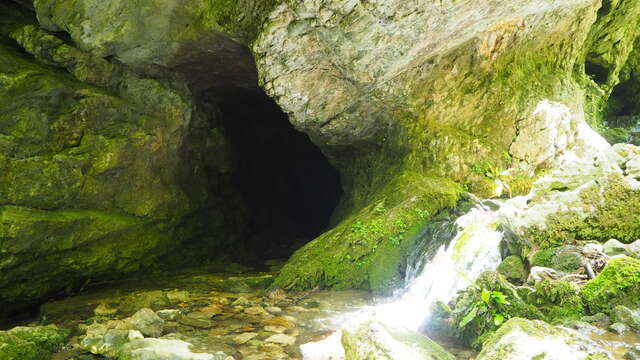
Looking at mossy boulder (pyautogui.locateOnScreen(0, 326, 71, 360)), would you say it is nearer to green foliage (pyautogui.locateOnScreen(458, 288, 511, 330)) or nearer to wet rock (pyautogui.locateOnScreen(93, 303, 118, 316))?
wet rock (pyautogui.locateOnScreen(93, 303, 118, 316))

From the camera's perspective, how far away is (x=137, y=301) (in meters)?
5.78

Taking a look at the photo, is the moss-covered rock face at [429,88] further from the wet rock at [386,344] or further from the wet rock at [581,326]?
the wet rock at [581,326]

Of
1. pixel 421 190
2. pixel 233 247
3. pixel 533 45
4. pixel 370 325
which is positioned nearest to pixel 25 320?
pixel 233 247

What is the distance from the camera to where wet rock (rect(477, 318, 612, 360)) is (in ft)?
8.41

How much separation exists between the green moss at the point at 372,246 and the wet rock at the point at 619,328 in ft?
9.14

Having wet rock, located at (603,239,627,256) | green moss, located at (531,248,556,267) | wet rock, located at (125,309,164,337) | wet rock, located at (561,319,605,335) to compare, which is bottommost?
wet rock, located at (125,309,164,337)

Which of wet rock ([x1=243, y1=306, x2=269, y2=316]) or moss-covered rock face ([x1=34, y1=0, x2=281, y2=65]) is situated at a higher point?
moss-covered rock face ([x1=34, y1=0, x2=281, y2=65])

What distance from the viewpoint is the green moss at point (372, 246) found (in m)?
6.03

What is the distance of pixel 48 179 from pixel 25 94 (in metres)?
1.41

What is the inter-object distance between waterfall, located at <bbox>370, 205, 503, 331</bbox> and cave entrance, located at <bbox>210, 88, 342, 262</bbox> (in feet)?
20.7

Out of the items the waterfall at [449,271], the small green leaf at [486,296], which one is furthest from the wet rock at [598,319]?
the waterfall at [449,271]

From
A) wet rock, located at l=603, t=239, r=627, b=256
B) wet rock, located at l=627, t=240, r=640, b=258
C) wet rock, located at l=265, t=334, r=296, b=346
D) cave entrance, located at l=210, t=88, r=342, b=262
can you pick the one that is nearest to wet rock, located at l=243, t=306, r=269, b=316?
wet rock, located at l=265, t=334, r=296, b=346

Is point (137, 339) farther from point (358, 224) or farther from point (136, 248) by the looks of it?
point (136, 248)

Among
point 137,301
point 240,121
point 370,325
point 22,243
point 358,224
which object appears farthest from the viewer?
point 240,121
